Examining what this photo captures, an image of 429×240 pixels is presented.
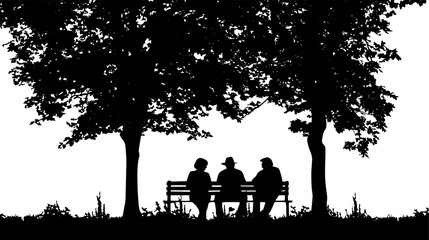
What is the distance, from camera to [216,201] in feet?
64.0

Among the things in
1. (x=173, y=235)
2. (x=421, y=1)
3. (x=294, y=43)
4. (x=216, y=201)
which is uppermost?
(x=421, y=1)

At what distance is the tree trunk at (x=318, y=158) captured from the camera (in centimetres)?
2230

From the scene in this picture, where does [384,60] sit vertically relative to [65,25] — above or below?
below

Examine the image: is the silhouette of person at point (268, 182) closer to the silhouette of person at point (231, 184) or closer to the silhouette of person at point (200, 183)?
the silhouette of person at point (231, 184)

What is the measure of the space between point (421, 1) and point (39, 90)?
15.4m

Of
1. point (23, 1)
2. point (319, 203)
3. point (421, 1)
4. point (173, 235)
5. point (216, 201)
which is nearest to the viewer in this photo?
point (173, 235)

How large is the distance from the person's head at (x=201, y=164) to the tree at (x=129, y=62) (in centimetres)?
582

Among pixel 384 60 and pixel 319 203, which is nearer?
pixel 319 203

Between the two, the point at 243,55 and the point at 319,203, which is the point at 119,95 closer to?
the point at 243,55

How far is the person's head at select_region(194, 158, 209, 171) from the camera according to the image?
1880 cm

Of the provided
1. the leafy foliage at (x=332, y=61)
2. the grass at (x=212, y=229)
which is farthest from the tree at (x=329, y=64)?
the grass at (x=212, y=229)

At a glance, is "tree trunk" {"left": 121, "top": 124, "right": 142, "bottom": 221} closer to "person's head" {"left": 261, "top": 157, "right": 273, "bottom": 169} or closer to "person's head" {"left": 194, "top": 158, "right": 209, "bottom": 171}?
"person's head" {"left": 194, "top": 158, "right": 209, "bottom": 171}

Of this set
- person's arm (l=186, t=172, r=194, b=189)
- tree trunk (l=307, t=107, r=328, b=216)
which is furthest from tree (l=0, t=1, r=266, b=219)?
person's arm (l=186, t=172, r=194, b=189)

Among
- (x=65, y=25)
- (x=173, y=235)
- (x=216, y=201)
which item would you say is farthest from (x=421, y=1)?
(x=173, y=235)
